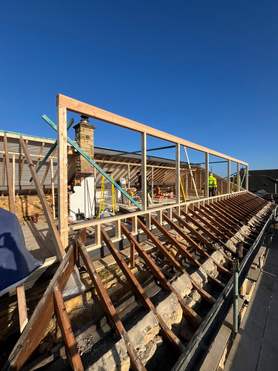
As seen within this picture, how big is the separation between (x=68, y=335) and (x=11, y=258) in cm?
117

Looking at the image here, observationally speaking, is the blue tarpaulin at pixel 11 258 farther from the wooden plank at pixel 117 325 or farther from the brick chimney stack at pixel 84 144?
the brick chimney stack at pixel 84 144

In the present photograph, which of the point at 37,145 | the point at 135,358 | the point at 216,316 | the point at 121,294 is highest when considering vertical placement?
the point at 37,145

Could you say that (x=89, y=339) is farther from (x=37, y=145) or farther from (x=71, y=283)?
(x=37, y=145)

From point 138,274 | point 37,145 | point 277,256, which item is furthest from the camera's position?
point 277,256

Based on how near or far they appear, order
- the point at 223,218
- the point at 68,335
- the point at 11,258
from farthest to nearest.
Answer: the point at 223,218
the point at 11,258
the point at 68,335

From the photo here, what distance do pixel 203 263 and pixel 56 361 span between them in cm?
228

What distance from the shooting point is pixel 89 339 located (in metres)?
1.48

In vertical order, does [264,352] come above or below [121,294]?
below

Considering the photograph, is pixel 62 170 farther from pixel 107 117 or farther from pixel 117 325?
pixel 117 325

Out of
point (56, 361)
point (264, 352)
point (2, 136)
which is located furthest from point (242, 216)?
point (2, 136)

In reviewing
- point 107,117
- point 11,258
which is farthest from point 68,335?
point 107,117

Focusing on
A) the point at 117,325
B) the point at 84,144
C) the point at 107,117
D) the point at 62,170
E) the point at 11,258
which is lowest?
the point at 117,325

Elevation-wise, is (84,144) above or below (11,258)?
above

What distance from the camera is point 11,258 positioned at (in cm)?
184
